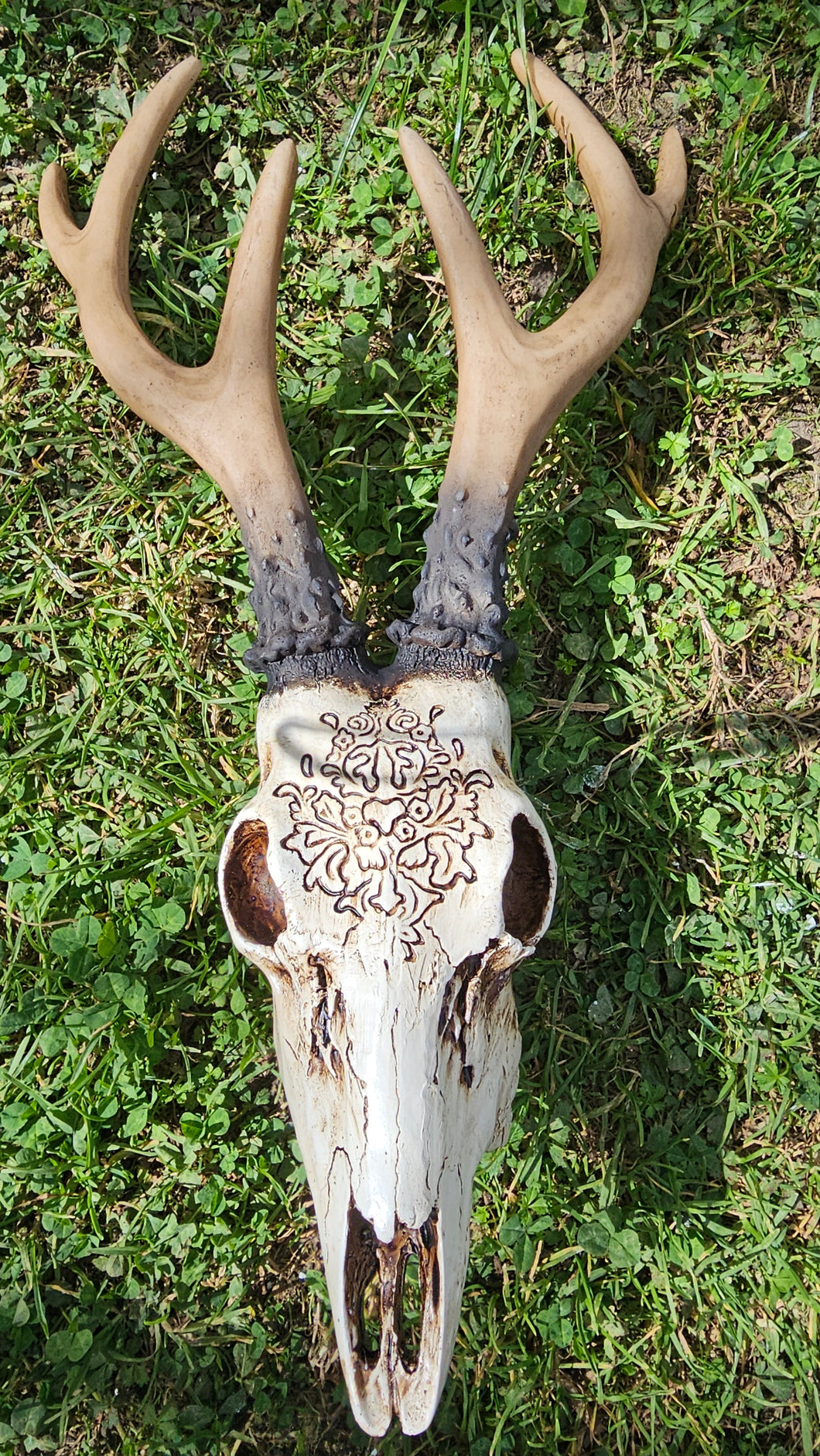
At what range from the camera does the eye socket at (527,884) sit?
2373mm

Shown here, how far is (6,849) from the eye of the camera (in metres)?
3.36

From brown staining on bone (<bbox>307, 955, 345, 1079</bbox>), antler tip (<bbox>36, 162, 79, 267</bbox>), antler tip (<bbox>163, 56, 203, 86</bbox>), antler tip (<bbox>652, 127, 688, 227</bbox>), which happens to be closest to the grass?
antler tip (<bbox>652, 127, 688, 227</bbox>)

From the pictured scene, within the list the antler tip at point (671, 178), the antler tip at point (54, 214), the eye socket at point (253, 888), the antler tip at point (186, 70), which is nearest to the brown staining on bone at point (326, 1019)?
the eye socket at point (253, 888)

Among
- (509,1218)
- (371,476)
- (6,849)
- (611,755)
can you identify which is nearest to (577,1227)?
Answer: (509,1218)

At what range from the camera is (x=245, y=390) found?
2578 mm

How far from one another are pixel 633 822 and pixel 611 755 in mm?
230

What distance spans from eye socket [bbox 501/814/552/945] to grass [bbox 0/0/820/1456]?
0.96 m

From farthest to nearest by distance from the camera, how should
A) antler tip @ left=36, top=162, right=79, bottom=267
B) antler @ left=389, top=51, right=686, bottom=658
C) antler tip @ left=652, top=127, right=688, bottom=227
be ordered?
1. antler tip @ left=652, top=127, right=688, bottom=227
2. antler tip @ left=36, top=162, right=79, bottom=267
3. antler @ left=389, top=51, right=686, bottom=658

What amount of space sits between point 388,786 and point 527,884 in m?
0.40

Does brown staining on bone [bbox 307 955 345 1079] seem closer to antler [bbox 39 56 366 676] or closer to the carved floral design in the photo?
the carved floral design

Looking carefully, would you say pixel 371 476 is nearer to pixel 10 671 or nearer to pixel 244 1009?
pixel 10 671

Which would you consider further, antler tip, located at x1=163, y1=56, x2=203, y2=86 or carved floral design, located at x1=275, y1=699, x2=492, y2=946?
antler tip, located at x1=163, y1=56, x2=203, y2=86

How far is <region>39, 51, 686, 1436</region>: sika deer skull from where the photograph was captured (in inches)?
86.7

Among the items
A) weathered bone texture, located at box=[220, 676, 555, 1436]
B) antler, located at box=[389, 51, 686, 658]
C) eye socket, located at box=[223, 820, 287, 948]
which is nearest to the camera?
weathered bone texture, located at box=[220, 676, 555, 1436]
